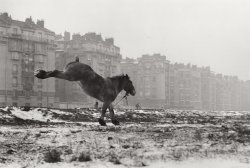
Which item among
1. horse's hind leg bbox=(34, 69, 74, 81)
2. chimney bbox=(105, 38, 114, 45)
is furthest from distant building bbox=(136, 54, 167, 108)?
horse's hind leg bbox=(34, 69, 74, 81)

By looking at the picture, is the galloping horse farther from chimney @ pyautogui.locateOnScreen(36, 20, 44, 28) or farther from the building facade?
the building facade

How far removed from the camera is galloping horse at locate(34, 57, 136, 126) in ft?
40.0

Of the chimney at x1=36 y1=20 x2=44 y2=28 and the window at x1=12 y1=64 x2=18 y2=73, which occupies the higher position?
the chimney at x1=36 y1=20 x2=44 y2=28

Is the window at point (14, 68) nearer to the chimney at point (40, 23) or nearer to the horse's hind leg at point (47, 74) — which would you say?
the chimney at point (40, 23)

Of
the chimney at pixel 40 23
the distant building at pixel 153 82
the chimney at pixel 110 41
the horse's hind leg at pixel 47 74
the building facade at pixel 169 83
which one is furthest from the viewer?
the building facade at pixel 169 83

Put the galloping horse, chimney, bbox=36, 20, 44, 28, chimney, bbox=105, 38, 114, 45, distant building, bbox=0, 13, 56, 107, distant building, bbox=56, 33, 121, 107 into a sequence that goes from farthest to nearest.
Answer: chimney, bbox=105, 38, 114, 45 → distant building, bbox=56, 33, 121, 107 → chimney, bbox=36, 20, 44, 28 → distant building, bbox=0, 13, 56, 107 → the galloping horse

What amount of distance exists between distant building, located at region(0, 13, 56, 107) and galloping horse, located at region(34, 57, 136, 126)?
72.4m

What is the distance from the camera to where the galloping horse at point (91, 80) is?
40.0 feet

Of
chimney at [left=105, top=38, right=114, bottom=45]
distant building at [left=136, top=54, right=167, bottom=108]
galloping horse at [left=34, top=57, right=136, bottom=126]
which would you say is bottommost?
galloping horse at [left=34, top=57, right=136, bottom=126]

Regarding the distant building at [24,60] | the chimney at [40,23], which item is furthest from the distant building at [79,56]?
the chimney at [40,23]

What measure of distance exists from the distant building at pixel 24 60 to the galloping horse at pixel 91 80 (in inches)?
2852

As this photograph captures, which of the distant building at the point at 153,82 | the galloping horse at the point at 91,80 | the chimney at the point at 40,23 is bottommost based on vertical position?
the galloping horse at the point at 91,80

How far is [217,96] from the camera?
603ft

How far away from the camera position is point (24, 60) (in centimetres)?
9050
